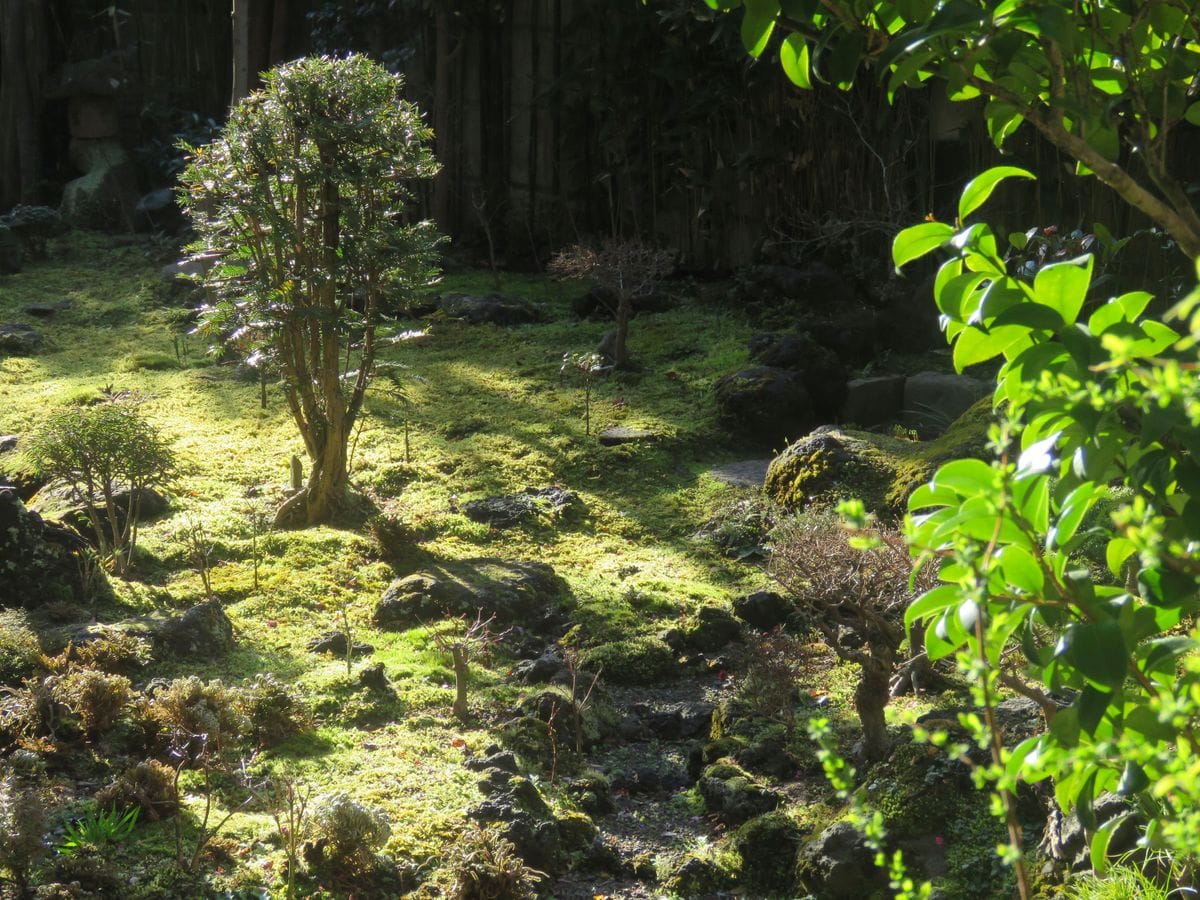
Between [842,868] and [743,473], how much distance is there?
4.33 metres

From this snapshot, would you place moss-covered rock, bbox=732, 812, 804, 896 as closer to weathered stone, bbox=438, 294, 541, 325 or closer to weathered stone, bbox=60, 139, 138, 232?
weathered stone, bbox=438, 294, 541, 325

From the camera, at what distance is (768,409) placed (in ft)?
27.2

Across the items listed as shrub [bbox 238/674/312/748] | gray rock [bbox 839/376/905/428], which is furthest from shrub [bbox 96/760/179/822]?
gray rock [bbox 839/376/905/428]

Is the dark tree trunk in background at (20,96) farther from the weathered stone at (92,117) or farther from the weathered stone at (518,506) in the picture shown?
the weathered stone at (518,506)

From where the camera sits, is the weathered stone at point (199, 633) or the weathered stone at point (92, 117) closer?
the weathered stone at point (199, 633)

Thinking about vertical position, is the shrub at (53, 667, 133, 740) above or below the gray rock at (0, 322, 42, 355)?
below

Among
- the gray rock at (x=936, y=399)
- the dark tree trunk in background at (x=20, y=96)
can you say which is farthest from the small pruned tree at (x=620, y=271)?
the dark tree trunk in background at (x=20, y=96)

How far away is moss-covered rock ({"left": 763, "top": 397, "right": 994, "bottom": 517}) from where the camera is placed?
20.5 feet

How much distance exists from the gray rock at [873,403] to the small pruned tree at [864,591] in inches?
146

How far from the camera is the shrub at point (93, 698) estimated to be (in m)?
4.34

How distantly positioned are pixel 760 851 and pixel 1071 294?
265cm

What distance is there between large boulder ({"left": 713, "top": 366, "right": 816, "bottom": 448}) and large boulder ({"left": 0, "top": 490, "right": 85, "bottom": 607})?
435cm

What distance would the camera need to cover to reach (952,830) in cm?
368

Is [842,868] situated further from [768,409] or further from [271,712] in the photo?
[768,409]
